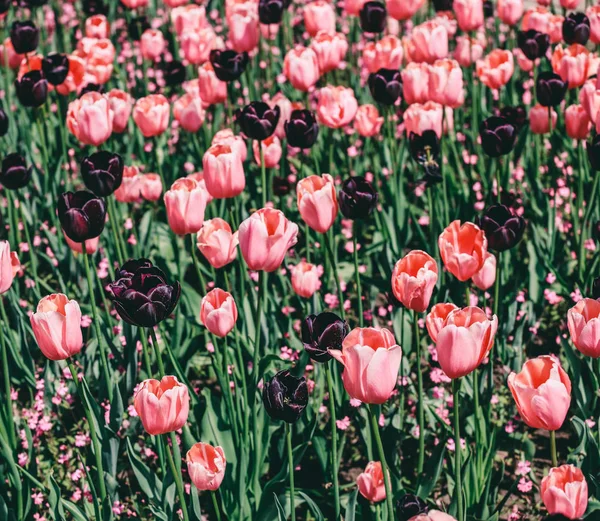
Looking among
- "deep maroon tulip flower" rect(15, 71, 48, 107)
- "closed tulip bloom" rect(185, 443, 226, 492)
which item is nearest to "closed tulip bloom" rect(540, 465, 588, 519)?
"closed tulip bloom" rect(185, 443, 226, 492)

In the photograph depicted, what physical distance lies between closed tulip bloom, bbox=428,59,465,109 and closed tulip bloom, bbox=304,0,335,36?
103 centimetres

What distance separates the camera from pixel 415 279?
216 cm

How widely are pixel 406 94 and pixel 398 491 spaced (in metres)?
1.79

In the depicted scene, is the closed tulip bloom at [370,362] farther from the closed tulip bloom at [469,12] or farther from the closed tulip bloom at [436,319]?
the closed tulip bloom at [469,12]

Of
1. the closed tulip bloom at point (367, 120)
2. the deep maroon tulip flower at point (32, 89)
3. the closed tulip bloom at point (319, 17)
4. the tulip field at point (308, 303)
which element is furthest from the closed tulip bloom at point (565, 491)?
the closed tulip bloom at point (319, 17)

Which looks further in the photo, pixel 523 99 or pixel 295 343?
pixel 523 99

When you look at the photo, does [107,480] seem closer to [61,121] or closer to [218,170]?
[218,170]

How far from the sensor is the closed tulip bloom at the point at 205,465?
209cm

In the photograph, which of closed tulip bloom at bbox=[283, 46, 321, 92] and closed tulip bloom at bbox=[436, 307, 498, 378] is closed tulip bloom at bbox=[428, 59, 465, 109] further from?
closed tulip bloom at bbox=[436, 307, 498, 378]

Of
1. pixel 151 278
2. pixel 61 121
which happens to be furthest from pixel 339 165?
pixel 151 278

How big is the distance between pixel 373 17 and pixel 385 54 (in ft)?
0.80

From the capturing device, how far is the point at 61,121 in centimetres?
401

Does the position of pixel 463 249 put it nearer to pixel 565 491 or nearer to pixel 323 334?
pixel 323 334

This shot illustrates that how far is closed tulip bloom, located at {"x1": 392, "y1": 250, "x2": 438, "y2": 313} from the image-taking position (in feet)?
7.11
